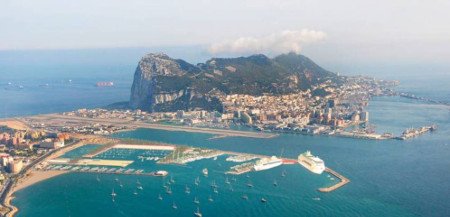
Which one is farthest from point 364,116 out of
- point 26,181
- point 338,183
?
point 26,181

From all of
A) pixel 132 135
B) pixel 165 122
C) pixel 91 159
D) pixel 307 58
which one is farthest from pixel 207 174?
pixel 307 58

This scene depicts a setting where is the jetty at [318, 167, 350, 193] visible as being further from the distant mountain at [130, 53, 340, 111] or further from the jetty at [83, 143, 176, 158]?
the distant mountain at [130, 53, 340, 111]

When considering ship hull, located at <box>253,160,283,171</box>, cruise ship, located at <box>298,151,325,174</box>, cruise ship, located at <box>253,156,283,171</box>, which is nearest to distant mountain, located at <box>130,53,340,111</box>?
cruise ship, located at <box>253,156,283,171</box>

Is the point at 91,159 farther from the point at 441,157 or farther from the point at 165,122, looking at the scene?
the point at 441,157

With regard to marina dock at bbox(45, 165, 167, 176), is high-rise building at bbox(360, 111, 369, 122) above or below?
above

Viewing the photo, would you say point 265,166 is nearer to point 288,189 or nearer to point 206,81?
point 288,189
